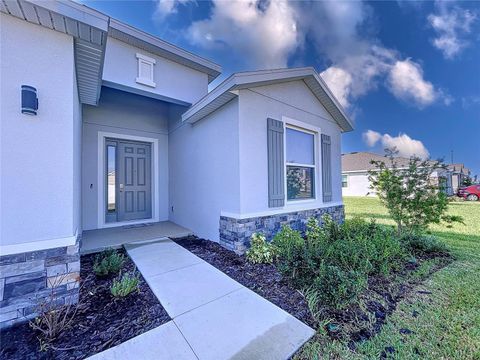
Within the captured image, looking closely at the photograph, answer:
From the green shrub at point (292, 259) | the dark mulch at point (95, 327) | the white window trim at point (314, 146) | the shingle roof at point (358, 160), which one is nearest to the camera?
the dark mulch at point (95, 327)

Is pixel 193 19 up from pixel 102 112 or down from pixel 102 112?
up

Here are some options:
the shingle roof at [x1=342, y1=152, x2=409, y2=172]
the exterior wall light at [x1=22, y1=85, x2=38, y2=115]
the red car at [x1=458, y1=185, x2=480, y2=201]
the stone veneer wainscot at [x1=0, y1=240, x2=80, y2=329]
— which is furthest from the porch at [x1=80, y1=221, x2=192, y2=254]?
the red car at [x1=458, y1=185, x2=480, y2=201]

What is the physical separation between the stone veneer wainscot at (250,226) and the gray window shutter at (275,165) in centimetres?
39

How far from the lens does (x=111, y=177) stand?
20.4ft

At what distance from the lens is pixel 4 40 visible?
2.18 meters

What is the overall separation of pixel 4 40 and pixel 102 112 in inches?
165

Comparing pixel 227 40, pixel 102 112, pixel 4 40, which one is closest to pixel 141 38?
pixel 102 112

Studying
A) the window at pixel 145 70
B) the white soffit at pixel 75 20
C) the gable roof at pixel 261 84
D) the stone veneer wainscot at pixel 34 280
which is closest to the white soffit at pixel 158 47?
the window at pixel 145 70

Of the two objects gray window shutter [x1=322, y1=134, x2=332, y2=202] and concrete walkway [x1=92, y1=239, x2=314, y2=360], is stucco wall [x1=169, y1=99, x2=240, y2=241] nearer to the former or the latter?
concrete walkway [x1=92, y1=239, x2=314, y2=360]

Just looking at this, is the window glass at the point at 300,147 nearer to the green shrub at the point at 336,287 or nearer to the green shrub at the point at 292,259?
the green shrub at the point at 292,259

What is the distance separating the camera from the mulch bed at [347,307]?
2.28m

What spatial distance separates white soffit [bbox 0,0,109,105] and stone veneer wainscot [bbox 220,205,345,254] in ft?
11.4

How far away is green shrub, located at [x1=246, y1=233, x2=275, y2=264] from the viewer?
3883 mm

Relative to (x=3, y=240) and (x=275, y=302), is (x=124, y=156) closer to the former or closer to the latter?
(x=3, y=240)
